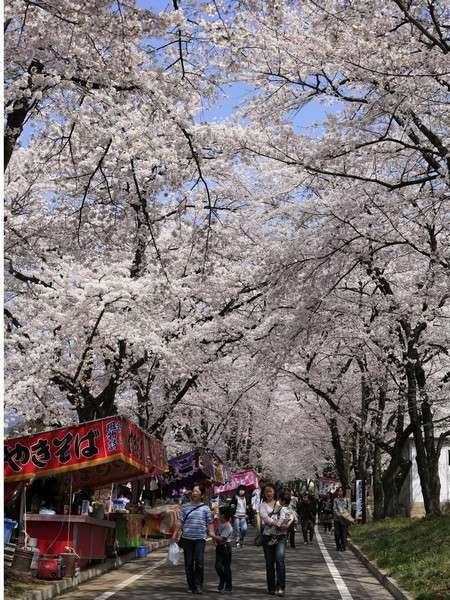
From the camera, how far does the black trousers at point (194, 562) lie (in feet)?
42.6

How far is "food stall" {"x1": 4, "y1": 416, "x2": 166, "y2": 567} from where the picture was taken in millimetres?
13711

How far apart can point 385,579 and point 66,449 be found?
6.03 metres

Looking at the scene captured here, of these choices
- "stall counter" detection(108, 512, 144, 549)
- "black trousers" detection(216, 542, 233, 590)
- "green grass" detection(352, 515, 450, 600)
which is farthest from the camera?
"stall counter" detection(108, 512, 144, 549)

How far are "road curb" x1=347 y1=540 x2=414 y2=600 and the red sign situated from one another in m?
4.85

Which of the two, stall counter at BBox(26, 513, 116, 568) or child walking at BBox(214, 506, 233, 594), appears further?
stall counter at BBox(26, 513, 116, 568)

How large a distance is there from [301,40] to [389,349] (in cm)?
1340

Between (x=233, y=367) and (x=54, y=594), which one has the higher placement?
(x=233, y=367)

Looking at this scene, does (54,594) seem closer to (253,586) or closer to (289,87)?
(253,586)

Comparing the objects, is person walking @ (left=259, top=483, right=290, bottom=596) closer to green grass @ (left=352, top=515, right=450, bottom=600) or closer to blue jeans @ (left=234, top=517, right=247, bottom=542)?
green grass @ (left=352, top=515, right=450, bottom=600)

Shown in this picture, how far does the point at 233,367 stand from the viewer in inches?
1286

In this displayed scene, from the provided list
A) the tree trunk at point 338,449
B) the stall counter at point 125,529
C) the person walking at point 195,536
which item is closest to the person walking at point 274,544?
the person walking at point 195,536

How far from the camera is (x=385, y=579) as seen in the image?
47.7 ft

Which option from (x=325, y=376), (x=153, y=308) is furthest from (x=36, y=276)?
(x=325, y=376)

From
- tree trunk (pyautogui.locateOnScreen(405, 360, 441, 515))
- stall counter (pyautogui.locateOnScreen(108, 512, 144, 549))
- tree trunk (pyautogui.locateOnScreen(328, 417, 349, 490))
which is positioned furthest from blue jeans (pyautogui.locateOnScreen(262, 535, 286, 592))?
tree trunk (pyautogui.locateOnScreen(328, 417, 349, 490))
